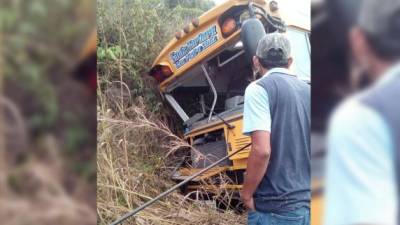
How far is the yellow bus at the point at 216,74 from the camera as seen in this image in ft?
6.04

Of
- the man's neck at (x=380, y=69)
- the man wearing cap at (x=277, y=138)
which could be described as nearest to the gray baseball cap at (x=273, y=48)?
the man wearing cap at (x=277, y=138)

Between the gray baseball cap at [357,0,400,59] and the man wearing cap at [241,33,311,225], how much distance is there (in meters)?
0.36

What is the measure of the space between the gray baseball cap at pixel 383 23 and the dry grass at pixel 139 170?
819mm

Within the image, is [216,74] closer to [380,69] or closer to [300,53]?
[300,53]

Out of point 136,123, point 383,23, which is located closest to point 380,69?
point 383,23

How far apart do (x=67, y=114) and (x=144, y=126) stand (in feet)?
1.14

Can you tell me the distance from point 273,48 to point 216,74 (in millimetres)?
228

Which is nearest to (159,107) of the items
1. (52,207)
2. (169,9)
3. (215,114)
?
(215,114)

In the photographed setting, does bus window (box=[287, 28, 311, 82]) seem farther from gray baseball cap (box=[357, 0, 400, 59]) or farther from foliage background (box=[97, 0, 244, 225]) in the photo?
foliage background (box=[97, 0, 244, 225])

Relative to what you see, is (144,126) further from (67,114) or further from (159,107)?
(67,114)

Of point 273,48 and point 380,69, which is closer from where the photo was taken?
point 380,69

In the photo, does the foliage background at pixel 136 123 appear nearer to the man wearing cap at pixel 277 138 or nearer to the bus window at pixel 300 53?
the man wearing cap at pixel 277 138

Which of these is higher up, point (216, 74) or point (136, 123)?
point (216, 74)

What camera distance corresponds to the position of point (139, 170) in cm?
200
